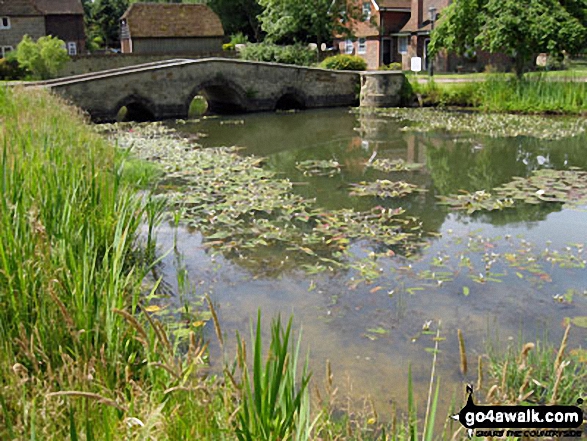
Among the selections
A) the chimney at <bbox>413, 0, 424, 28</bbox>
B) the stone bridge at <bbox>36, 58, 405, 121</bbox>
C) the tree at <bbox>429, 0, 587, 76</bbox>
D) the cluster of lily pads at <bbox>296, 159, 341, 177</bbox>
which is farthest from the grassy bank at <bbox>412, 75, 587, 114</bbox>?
the chimney at <bbox>413, 0, 424, 28</bbox>

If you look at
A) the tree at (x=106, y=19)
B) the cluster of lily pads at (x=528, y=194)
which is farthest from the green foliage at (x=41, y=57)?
the tree at (x=106, y=19)

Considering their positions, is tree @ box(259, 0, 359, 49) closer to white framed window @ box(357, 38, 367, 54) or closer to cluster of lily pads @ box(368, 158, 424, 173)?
white framed window @ box(357, 38, 367, 54)

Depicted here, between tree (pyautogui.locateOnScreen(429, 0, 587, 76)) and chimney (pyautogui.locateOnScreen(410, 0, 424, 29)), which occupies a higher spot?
chimney (pyautogui.locateOnScreen(410, 0, 424, 29))

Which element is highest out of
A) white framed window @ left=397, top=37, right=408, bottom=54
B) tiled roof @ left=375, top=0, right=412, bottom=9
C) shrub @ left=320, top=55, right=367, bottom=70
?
tiled roof @ left=375, top=0, right=412, bottom=9

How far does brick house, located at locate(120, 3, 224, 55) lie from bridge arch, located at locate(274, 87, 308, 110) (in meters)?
17.7

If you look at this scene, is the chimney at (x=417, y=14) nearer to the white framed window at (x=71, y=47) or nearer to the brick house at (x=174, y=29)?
the brick house at (x=174, y=29)

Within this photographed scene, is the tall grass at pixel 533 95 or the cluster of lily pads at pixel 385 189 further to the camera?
the tall grass at pixel 533 95

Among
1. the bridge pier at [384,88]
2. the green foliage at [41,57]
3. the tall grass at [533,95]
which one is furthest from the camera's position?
the green foliage at [41,57]

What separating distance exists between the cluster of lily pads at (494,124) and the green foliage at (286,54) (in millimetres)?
10698

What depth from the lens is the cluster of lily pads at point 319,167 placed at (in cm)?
1063

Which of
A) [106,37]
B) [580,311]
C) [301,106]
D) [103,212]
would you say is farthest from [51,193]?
[106,37]

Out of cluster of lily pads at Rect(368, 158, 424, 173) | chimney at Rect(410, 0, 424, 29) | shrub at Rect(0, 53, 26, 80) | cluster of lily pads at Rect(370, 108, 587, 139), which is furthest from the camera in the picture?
chimney at Rect(410, 0, 424, 29)

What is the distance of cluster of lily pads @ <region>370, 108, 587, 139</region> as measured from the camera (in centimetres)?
1478

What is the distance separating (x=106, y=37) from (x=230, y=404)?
56.7 metres
